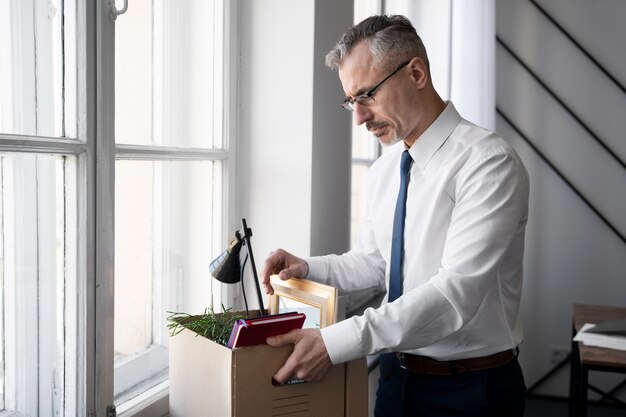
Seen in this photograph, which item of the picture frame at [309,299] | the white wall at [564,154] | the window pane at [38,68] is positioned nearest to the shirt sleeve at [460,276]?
the picture frame at [309,299]

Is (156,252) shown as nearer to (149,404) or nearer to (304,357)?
(149,404)

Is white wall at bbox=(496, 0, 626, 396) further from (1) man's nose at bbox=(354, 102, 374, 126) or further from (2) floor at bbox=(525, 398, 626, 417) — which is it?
(1) man's nose at bbox=(354, 102, 374, 126)

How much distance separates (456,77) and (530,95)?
864mm

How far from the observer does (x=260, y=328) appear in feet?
3.81

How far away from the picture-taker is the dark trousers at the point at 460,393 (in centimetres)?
157

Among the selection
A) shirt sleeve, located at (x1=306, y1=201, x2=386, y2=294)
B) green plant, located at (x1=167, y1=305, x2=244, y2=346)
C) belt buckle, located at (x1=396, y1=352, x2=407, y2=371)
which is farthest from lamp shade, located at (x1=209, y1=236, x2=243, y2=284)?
belt buckle, located at (x1=396, y1=352, x2=407, y2=371)

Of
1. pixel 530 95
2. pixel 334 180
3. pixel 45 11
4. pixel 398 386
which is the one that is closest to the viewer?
pixel 45 11

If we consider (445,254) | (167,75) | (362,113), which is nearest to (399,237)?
(445,254)

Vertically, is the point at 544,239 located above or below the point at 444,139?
below

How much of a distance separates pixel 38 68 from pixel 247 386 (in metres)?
0.70

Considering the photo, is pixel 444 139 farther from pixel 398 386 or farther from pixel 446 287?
pixel 398 386

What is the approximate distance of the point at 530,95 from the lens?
3.87 meters

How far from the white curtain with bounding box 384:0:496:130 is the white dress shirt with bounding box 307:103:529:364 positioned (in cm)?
152

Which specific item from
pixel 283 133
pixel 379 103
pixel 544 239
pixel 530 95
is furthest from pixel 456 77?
pixel 379 103
